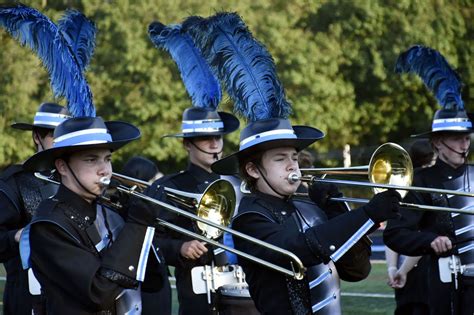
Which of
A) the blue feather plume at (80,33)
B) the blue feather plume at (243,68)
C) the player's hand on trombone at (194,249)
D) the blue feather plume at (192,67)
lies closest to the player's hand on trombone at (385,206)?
the blue feather plume at (243,68)

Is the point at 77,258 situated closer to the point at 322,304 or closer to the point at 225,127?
the point at 322,304

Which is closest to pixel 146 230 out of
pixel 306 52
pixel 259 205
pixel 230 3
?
pixel 259 205

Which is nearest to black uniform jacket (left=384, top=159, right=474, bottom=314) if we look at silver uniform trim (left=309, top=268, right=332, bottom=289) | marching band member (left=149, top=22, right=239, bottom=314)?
marching band member (left=149, top=22, right=239, bottom=314)

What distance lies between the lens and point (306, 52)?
2739cm

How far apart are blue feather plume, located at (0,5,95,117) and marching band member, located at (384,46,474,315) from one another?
119 inches

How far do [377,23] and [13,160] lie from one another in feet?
30.2

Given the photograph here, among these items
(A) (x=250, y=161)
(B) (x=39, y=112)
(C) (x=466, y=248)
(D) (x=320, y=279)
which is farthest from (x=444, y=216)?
(B) (x=39, y=112)

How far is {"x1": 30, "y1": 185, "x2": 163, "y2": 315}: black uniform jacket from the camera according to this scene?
5336mm

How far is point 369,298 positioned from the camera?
13453mm

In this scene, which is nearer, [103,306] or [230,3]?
[103,306]

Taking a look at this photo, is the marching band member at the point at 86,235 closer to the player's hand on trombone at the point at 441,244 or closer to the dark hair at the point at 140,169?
the player's hand on trombone at the point at 441,244

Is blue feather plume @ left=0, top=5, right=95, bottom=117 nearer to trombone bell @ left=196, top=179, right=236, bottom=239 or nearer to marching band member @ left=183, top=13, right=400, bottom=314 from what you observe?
marching band member @ left=183, top=13, right=400, bottom=314

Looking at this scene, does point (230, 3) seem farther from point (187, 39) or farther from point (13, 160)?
point (187, 39)

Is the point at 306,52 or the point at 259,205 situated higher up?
the point at 306,52
